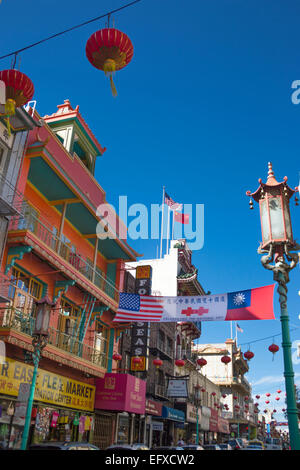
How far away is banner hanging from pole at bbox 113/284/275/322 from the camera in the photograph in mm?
11914

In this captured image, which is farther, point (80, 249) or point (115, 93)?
point (80, 249)

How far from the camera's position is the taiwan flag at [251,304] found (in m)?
11.8

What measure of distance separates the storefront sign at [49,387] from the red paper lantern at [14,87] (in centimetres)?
887

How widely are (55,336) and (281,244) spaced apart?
12.4m

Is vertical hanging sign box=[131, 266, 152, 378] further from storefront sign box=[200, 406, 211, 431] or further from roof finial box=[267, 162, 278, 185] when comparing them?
storefront sign box=[200, 406, 211, 431]

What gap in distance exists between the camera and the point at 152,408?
28531mm

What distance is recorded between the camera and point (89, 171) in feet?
79.4

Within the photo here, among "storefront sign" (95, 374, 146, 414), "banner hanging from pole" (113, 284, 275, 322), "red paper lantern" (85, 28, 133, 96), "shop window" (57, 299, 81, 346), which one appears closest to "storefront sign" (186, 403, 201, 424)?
"storefront sign" (95, 374, 146, 414)

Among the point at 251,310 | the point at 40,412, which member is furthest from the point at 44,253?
the point at 251,310

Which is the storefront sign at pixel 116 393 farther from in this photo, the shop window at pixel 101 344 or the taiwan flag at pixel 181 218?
the taiwan flag at pixel 181 218

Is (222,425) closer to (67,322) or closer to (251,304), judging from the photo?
(67,322)

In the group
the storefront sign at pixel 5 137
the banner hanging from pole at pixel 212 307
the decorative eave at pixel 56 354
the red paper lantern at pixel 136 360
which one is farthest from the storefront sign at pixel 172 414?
the storefront sign at pixel 5 137
